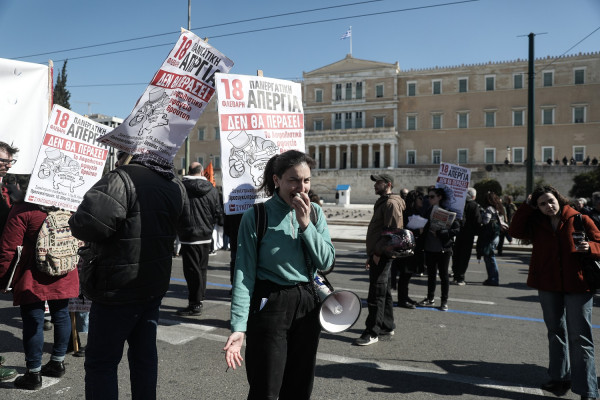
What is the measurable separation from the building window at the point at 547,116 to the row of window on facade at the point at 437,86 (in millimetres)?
2833

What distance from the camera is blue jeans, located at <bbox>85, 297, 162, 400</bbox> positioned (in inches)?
89.4

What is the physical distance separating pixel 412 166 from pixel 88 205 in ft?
187

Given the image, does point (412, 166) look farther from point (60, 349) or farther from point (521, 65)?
point (60, 349)

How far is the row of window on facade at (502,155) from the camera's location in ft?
164

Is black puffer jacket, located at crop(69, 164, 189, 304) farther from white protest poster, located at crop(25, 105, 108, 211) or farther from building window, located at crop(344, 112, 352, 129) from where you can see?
building window, located at crop(344, 112, 352, 129)

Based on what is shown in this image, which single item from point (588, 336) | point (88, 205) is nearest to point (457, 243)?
point (588, 336)

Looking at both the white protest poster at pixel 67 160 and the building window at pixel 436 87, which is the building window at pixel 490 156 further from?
the white protest poster at pixel 67 160

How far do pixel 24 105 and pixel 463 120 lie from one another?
56101 mm

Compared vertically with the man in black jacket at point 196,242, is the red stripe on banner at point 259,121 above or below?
above

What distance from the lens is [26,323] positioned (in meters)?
3.48

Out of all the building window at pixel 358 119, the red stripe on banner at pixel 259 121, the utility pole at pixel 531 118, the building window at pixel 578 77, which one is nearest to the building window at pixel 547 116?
the building window at pixel 578 77

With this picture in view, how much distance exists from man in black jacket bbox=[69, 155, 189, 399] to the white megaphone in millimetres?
925

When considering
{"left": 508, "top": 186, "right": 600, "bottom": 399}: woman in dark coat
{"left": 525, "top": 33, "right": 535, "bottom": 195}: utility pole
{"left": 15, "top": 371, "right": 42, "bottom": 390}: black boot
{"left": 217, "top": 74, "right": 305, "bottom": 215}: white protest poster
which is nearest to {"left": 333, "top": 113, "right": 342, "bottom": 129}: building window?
{"left": 525, "top": 33, "right": 535, "bottom": 195}: utility pole

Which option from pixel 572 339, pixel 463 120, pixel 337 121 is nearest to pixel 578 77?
pixel 463 120
